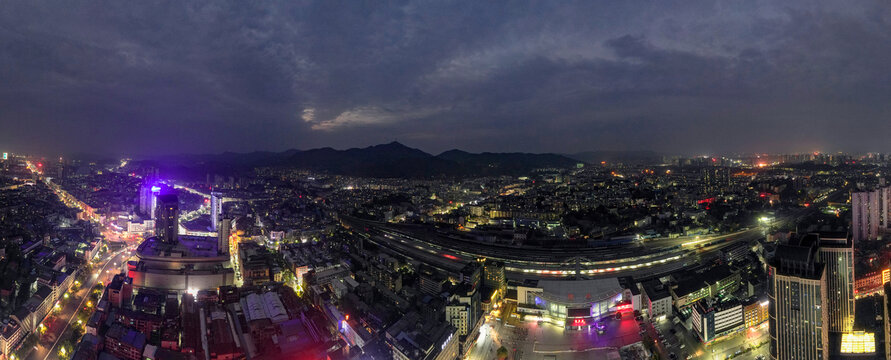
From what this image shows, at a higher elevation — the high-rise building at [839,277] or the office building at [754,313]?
the high-rise building at [839,277]

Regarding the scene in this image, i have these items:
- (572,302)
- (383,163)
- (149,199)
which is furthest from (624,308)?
(383,163)

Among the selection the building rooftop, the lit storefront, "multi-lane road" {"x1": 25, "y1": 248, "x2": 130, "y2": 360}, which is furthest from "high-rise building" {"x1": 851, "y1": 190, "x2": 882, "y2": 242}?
"multi-lane road" {"x1": 25, "y1": 248, "x2": 130, "y2": 360}

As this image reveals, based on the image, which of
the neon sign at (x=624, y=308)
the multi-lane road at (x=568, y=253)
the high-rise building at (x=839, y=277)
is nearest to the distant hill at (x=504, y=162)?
the multi-lane road at (x=568, y=253)

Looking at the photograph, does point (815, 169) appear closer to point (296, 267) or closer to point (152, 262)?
point (296, 267)

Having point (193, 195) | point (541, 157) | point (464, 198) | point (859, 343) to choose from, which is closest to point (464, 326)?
point (859, 343)

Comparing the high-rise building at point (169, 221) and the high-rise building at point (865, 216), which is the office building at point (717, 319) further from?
the high-rise building at point (169, 221)
